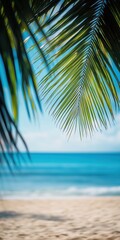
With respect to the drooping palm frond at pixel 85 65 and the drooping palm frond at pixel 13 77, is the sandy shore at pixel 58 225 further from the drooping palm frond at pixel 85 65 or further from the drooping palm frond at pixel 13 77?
the drooping palm frond at pixel 13 77

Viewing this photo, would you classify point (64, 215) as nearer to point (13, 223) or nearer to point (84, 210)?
point (84, 210)

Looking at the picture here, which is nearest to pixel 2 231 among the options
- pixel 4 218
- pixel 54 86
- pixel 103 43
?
pixel 4 218

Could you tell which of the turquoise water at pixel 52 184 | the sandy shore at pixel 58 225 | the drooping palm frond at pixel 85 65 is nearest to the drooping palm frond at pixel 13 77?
the turquoise water at pixel 52 184

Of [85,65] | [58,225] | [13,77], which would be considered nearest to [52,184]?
[58,225]

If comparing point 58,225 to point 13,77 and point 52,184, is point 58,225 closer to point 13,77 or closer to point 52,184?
point 13,77

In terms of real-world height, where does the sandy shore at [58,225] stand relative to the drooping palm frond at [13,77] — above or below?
below

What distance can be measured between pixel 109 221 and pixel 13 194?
561 centimetres

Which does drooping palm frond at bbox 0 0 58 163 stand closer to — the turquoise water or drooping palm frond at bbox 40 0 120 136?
the turquoise water

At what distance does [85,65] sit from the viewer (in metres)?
1.70

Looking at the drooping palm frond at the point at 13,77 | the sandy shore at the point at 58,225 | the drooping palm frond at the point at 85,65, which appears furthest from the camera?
the sandy shore at the point at 58,225

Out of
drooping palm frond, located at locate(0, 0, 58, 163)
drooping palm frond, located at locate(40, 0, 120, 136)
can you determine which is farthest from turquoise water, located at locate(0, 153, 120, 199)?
drooping palm frond, located at locate(40, 0, 120, 136)

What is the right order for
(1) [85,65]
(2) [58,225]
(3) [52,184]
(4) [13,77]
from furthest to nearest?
(3) [52,184] < (2) [58,225] < (1) [85,65] < (4) [13,77]

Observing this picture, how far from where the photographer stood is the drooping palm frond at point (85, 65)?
1.29 meters

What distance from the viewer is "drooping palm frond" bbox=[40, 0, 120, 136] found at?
1.29m
